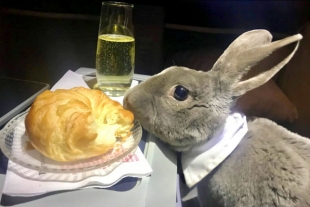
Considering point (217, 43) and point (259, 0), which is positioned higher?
point (259, 0)

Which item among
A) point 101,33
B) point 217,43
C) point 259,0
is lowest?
point 217,43

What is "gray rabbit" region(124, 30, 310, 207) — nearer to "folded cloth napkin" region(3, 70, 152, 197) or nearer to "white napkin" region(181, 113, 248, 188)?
"white napkin" region(181, 113, 248, 188)

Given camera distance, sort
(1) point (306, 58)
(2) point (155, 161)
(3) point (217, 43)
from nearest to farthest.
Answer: (2) point (155, 161) < (1) point (306, 58) < (3) point (217, 43)

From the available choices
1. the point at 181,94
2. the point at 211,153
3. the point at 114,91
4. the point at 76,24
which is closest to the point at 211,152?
the point at 211,153

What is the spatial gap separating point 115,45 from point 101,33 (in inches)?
2.6

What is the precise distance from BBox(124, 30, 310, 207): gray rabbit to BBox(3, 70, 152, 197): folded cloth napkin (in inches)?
5.1

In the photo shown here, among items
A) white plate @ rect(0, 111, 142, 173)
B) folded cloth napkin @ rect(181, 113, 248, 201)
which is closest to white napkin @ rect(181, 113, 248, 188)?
folded cloth napkin @ rect(181, 113, 248, 201)

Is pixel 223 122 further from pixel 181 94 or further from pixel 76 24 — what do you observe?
pixel 76 24

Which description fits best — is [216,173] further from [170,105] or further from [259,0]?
[259,0]

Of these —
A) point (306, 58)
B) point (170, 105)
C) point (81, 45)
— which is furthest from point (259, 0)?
point (170, 105)

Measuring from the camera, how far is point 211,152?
588 millimetres

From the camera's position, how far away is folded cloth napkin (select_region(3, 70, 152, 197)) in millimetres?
406

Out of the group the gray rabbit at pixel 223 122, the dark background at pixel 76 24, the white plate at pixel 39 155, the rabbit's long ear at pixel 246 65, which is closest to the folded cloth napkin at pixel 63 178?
the white plate at pixel 39 155

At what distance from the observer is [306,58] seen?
120 cm
